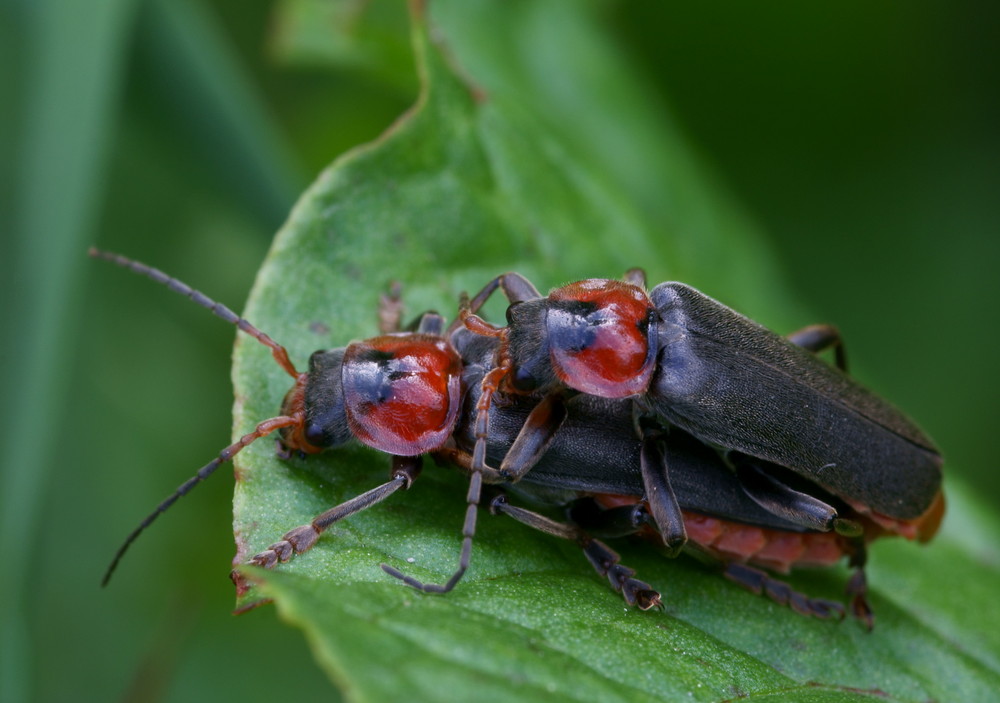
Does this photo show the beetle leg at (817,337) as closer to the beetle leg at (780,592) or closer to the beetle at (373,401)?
the beetle leg at (780,592)

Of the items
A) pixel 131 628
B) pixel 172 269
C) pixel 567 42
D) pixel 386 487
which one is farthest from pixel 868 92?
pixel 131 628

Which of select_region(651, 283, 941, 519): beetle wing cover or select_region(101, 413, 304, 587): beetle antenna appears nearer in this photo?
select_region(101, 413, 304, 587): beetle antenna

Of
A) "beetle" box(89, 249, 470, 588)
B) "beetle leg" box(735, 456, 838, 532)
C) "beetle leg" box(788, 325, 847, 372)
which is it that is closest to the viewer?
"beetle" box(89, 249, 470, 588)

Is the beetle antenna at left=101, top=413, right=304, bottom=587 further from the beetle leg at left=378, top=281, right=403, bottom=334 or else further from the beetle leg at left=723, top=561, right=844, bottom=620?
the beetle leg at left=723, top=561, right=844, bottom=620

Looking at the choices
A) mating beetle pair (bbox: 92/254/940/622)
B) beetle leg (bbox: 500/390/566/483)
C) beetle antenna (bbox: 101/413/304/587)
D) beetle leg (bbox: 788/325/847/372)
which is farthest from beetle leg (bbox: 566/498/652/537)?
beetle leg (bbox: 788/325/847/372)

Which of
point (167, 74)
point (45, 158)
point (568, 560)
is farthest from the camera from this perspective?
point (167, 74)

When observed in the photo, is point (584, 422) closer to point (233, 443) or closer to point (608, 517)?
point (608, 517)

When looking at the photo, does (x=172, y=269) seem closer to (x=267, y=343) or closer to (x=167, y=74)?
(x=167, y=74)
